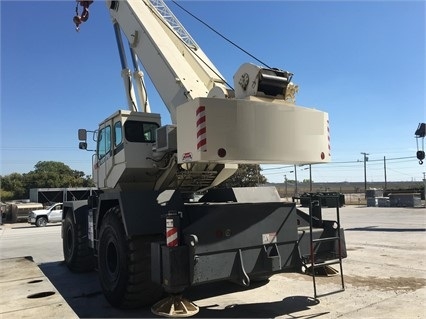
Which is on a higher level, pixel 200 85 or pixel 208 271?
pixel 200 85

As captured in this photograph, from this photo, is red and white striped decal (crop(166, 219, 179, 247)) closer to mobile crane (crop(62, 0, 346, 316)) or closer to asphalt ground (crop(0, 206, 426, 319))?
mobile crane (crop(62, 0, 346, 316))

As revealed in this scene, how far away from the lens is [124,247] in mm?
6320

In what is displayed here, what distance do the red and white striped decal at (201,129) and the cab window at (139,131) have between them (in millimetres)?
2461

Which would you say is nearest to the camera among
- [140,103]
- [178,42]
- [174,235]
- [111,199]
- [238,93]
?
[174,235]

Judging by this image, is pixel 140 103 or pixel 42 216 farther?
pixel 42 216

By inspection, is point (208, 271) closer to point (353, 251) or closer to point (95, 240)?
point (95, 240)

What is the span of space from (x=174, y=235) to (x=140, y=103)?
4.73 m

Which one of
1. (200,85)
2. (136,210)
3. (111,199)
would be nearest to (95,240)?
(111,199)

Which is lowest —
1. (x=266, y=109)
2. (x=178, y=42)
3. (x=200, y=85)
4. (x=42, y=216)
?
(x=42, y=216)

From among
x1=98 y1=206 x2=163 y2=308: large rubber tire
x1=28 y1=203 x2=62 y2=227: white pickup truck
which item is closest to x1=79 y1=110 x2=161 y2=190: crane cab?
x1=98 y1=206 x2=163 y2=308: large rubber tire

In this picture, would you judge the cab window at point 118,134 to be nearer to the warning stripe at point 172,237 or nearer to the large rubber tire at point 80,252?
the warning stripe at point 172,237

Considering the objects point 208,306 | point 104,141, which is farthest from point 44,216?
point 208,306

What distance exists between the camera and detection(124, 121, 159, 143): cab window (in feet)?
24.8

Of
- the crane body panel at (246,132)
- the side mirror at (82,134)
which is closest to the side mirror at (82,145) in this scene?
the side mirror at (82,134)
